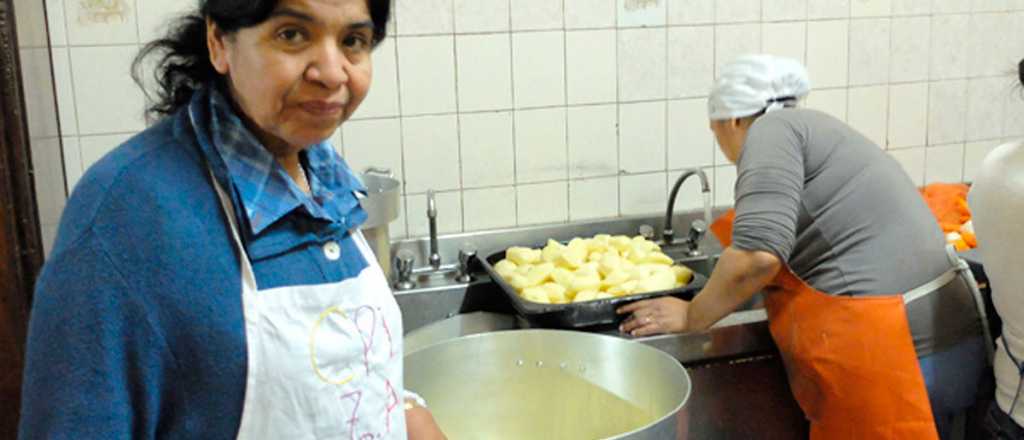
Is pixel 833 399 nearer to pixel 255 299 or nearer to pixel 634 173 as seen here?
pixel 634 173

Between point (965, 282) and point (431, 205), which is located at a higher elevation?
point (431, 205)

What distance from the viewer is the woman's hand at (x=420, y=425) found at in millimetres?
1031

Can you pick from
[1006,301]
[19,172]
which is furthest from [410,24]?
[1006,301]

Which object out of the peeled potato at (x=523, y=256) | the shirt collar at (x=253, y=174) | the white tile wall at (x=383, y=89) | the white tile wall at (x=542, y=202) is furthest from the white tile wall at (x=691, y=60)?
the shirt collar at (x=253, y=174)

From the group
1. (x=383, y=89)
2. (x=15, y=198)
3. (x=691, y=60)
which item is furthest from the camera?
(x=691, y=60)

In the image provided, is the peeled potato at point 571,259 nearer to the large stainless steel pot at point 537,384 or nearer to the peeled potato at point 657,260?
the peeled potato at point 657,260

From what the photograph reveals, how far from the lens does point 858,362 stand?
158 centimetres

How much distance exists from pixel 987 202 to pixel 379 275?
103cm

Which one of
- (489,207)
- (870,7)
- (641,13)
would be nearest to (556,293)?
(489,207)

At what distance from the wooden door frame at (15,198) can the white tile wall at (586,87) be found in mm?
446

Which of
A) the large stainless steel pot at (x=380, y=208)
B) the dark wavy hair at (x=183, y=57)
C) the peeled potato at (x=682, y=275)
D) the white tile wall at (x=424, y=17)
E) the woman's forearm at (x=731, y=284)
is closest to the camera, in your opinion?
the dark wavy hair at (x=183, y=57)

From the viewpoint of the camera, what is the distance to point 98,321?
667 millimetres

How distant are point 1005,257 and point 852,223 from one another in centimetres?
27

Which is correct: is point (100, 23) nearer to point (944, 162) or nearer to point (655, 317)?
point (655, 317)
